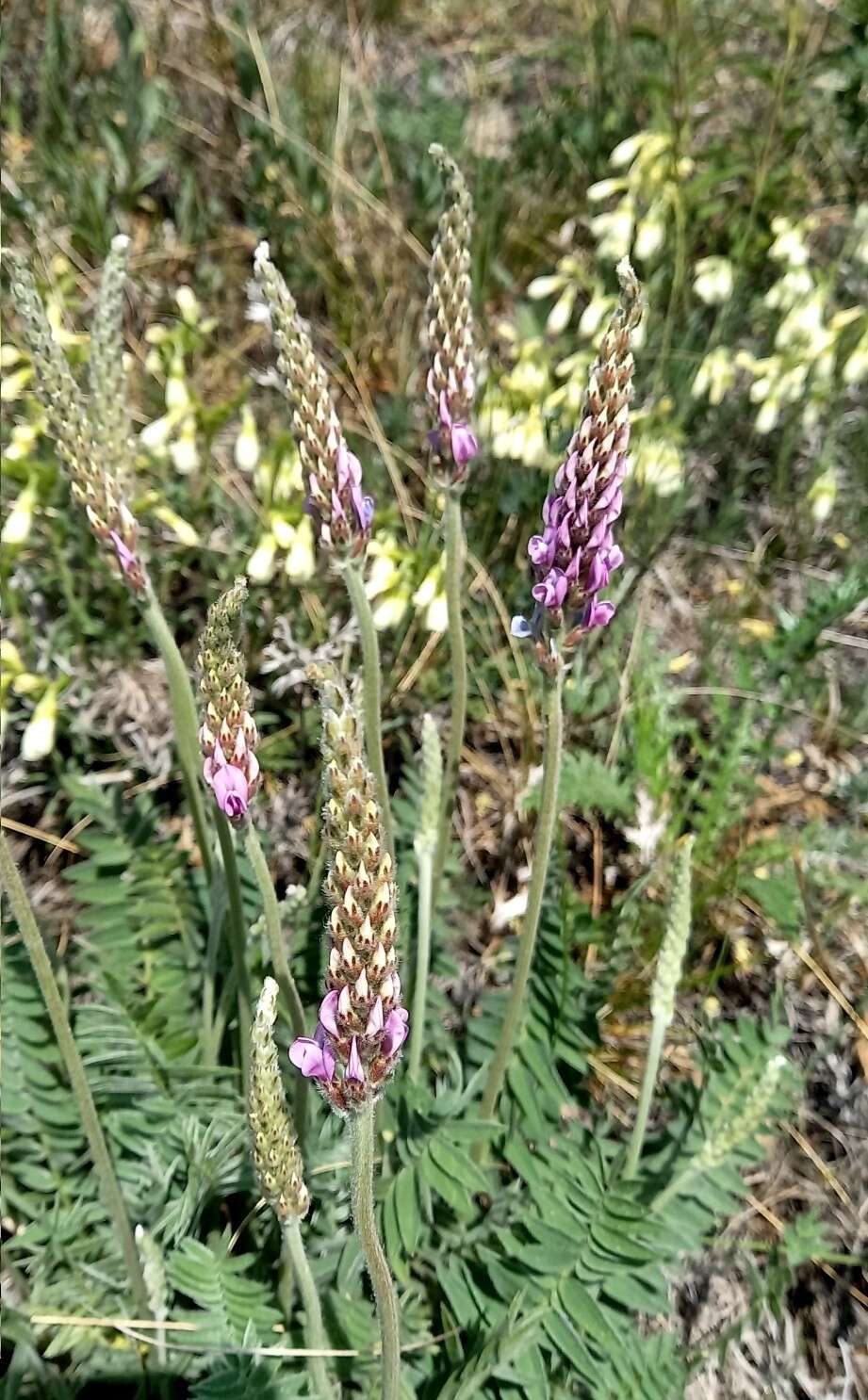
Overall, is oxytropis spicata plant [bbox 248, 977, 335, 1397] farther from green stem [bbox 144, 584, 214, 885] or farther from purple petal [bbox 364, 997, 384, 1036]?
green stem [bbox 144, 584, 214, 885]

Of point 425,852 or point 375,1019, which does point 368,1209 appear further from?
point 425,852

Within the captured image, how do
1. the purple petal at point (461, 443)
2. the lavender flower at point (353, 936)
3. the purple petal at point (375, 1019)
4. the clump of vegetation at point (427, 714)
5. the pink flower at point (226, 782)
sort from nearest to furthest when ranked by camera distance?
1. the lavender flower at point (353, 936)
2. the purple petal at point (375, 1019)
3. the pink flower at point (226, 782)
4. the clump of vegetation at point (427, 714)
5. the purple petal at point (461, 443)

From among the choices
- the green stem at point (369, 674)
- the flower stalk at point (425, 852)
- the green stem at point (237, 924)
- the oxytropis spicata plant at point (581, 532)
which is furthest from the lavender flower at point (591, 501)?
the green stem at point (237, 924)

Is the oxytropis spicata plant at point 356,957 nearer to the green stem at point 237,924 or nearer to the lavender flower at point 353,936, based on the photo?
the lavender flower at point 353,936

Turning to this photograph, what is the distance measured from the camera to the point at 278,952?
1541 millimetres

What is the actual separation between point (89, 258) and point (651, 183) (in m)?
1.75

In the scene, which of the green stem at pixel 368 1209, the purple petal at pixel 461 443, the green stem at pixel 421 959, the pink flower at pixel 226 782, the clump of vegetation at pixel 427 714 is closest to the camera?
the green stem at pixel 368 1209

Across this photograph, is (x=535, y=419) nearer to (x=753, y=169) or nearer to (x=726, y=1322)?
(x=753, y=169)

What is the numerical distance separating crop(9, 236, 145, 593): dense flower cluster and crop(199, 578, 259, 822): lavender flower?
1.21 ft

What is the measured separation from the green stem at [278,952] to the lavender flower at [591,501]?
0.43 metres

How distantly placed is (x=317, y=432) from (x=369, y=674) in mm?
379

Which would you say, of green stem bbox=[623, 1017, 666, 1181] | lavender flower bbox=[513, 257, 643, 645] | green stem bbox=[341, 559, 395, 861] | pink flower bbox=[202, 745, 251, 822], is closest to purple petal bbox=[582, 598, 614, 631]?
lavender flower bbox=[513, 257, 643, 645]

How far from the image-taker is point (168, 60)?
4137 millimetres

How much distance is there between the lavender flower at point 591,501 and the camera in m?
1.20
